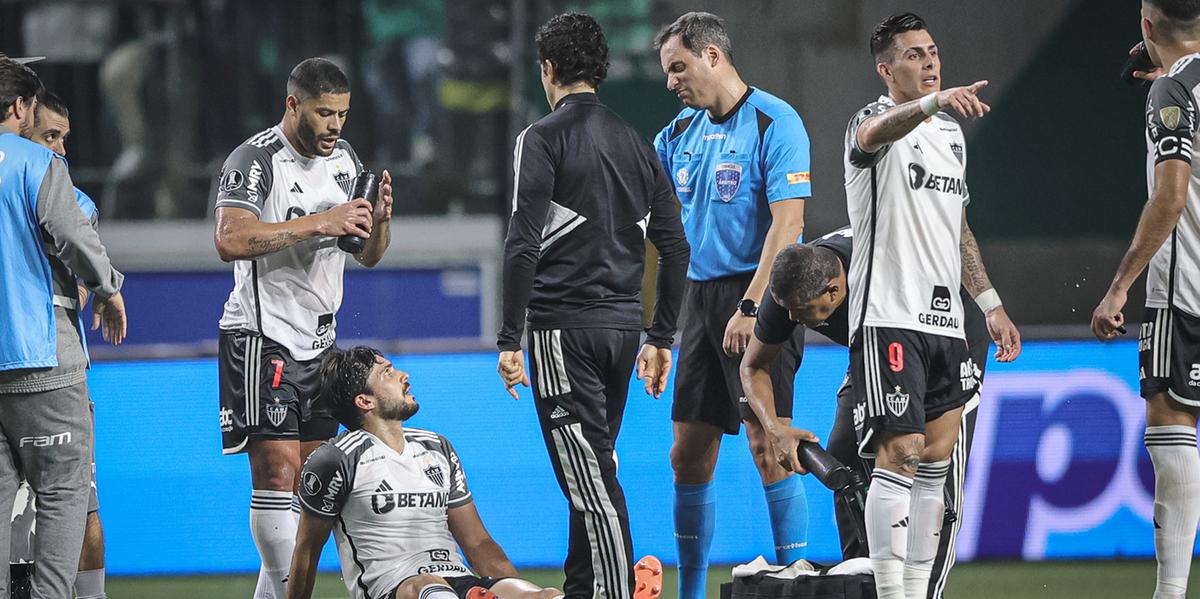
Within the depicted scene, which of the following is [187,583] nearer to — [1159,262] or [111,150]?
[1159,262]

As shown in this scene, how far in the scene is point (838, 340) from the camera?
15.2ft

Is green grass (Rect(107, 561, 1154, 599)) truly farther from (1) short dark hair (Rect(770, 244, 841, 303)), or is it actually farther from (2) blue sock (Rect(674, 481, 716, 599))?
(1) short dark hair (Rect(770, 244, 841, 303))

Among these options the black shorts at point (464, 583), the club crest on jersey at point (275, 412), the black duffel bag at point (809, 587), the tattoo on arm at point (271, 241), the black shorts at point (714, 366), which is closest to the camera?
the black duffel bag at point (809, 587)

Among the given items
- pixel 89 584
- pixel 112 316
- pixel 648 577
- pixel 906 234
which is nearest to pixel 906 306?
pixel 906 234

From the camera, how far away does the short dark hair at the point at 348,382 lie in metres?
4.29

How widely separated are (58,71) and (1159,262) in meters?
12.7

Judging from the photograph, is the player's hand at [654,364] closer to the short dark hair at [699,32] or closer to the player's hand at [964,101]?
the short dark hair at [699,32]

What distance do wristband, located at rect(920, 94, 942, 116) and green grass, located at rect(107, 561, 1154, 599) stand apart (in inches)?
93.0

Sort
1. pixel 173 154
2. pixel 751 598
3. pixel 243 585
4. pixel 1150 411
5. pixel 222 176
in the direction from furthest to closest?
pixel 173 154
pixel 243 585
pixel 222 176
pixel 1150 411
pixel 751 598

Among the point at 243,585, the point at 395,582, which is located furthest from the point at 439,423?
the point at 395,582

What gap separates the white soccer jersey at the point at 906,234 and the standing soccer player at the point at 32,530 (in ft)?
7.95

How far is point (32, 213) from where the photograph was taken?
4.09 m

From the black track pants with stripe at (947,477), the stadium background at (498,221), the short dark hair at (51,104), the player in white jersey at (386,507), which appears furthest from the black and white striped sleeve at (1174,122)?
the short dark hair at (51,104)

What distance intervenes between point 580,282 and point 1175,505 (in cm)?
193
